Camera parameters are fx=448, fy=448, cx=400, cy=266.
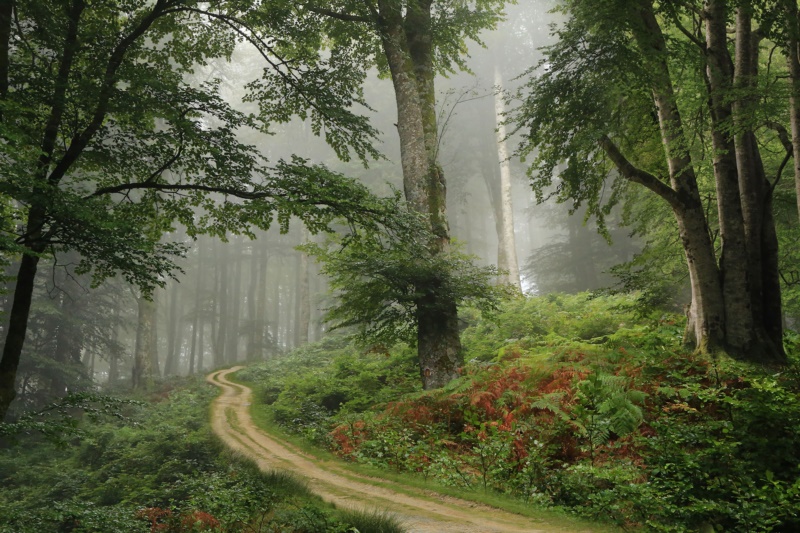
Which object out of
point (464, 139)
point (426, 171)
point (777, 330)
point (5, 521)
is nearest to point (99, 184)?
point (5, 521)

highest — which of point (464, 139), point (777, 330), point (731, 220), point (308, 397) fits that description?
point (464, 139)

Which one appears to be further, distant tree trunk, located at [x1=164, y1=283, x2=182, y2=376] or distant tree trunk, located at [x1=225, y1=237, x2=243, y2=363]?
distant tree trunk, located at [x1=225, y1=237, x2=243, y2=363]

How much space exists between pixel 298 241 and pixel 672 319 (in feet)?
101

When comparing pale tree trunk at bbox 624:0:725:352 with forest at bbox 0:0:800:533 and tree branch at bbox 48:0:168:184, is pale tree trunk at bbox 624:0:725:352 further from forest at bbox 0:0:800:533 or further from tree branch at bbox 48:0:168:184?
tree branch at bbox 48:0:168:184

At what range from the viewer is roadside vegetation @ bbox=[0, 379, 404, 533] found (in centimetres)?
542

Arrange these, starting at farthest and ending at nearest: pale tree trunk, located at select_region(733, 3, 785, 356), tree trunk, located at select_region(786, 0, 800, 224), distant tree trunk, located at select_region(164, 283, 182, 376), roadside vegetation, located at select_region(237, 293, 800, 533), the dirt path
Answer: distant tree trunk, located at select_region(164, 283, 182, 376)
pale tree trunk, located at select_region(733, 3, 785, 356)
tree trunk, located at select_region(786, 0, 800, 224)
the dirt path
roadside vegetation, located at select_region(237, 293, 800, 533)

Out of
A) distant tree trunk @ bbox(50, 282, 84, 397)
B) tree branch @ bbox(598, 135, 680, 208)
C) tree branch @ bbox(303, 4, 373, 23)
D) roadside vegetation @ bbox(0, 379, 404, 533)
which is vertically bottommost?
roadside vegetation @ bbox(0, 379, 404, 533)

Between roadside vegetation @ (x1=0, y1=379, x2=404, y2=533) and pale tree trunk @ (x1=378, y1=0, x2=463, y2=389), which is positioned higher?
pale tree trunk @ (x1=378, y1=0, x2=463, y2=389)

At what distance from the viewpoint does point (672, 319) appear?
9625mm

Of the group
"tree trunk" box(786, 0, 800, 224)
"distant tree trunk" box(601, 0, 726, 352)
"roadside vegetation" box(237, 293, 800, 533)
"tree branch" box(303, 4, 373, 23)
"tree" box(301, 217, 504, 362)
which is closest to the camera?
"roadside vegetation" box(237, 293, 800, 533)

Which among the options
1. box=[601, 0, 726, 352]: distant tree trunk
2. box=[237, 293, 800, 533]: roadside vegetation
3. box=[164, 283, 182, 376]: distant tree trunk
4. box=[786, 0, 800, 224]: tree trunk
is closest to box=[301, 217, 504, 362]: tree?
box=[237, 293, 800, 533]: roadside vegetation

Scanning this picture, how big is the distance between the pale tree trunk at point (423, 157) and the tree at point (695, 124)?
277 cm

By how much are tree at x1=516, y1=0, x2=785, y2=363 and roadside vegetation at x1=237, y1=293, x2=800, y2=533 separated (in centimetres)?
97

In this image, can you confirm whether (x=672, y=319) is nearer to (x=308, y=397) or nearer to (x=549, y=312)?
(x=549, y=312)
